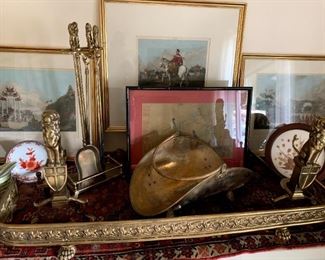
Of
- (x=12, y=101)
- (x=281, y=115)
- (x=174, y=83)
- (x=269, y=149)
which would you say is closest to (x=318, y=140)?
(x=269, y=149)

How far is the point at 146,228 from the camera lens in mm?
696

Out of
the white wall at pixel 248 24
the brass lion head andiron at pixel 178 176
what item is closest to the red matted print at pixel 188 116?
the brass lion head andiron at pixel 178 176

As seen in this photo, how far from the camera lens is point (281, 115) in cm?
104

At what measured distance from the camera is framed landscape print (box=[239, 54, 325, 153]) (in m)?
1.00

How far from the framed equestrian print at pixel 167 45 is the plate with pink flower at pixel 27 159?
0.22 m

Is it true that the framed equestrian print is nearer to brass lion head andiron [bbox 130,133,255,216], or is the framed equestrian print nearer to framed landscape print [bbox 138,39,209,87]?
framed landscape print [bbox 138,39,209,87]

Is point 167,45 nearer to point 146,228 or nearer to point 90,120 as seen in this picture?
point 90,120

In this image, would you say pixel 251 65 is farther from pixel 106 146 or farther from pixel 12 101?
pixel 12 101

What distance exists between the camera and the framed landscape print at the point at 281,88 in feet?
3.27

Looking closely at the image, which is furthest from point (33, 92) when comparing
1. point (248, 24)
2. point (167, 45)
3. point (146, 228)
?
point (248, 24)

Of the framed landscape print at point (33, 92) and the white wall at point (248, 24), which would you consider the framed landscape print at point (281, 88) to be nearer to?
the white wall at point (248, 24)

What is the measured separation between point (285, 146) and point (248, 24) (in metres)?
0.38

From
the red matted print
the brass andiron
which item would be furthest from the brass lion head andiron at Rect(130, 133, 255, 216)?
the brass andiron

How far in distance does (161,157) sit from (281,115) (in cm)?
45
